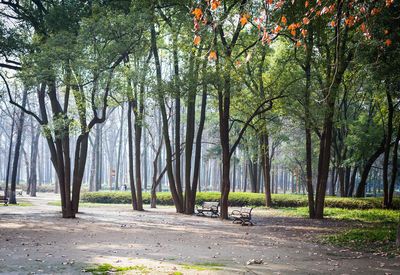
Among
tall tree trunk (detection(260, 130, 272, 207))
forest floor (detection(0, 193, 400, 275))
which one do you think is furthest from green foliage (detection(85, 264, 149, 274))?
tall tree trunk (detection(260, 130, 272, 207))

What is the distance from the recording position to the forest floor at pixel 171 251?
6000 millimetres

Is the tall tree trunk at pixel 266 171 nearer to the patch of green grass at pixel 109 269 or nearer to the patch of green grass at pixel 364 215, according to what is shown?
the patch of green grass at pixel 364 215

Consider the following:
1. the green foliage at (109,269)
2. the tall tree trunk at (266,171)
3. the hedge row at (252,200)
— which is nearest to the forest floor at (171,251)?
the green foliage at (109,269)

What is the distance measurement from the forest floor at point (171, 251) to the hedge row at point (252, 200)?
24.6 feet

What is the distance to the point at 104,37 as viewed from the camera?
14.5 metres

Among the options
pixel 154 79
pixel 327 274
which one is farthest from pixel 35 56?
pixel 327 274

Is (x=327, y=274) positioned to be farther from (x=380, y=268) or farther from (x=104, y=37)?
(x=104, y=37)

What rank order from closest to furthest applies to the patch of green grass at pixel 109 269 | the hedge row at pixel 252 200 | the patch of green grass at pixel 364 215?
the patch of green grass at pixel 109 269, the patch of green grass at pixel 364 215, the hedge row at pixel 252 200

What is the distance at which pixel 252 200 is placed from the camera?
26078mm

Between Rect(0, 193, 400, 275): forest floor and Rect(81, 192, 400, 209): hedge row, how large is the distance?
24.6ft

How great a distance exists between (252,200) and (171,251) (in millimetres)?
18515

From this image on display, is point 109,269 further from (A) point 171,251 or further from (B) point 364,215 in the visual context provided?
(B) point 364,215

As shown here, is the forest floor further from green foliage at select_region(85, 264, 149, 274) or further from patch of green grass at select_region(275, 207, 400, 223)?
patch of green grass at select_region(275, 207, 400, 223)

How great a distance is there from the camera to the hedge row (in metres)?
20.4
